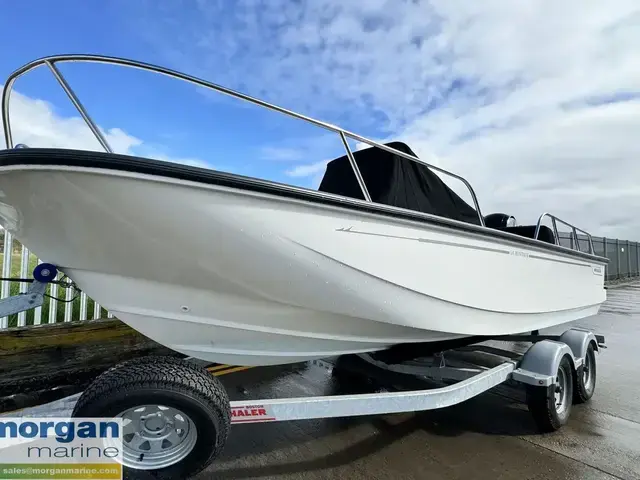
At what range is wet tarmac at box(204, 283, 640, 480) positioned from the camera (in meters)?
2.37

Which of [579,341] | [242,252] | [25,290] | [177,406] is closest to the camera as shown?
[177,406]

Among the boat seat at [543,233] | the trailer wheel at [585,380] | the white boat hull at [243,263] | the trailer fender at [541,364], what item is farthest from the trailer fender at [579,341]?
the white boat hull at [243,263]

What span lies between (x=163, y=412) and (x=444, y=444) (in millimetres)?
1874

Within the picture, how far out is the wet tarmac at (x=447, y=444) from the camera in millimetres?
2367

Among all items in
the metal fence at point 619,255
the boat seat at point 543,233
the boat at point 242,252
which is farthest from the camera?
the metal fence at point 619,255

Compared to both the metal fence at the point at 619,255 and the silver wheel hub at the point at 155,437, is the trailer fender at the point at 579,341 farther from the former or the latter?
the metal fence at the point at 619,255

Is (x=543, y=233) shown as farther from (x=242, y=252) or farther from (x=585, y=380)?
(x=242, y=252)

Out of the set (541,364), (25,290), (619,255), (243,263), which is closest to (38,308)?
(25,290)

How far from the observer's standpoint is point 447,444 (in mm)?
2715

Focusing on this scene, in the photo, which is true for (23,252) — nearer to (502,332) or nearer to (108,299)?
(108,299)

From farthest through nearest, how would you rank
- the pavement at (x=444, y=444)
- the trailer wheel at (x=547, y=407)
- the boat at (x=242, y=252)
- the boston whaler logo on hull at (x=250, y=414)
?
the trailer wheel at (x=547, y=407) → the pavement at (x=444, y=444) → the boston whaler logo on hull at (x=250, y=414) → the boat at (x=242, y=252)

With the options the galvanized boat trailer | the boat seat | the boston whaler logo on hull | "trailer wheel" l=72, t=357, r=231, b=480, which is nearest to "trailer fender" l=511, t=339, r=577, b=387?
the galvanized boat trailer

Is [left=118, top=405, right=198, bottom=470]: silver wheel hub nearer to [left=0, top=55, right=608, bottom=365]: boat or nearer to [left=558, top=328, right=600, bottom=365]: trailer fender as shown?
[left=0, top=55, right=608, bottom=365]: boat

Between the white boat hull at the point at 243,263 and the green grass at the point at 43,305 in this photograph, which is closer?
the white boat hull at the point at 243,263
